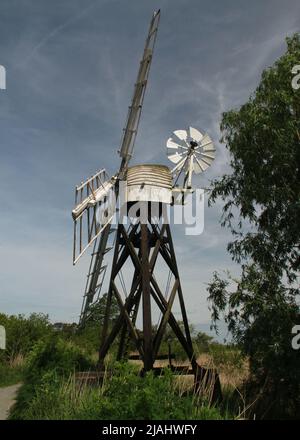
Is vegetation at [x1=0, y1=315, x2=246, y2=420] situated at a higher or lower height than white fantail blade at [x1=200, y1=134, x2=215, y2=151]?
lower

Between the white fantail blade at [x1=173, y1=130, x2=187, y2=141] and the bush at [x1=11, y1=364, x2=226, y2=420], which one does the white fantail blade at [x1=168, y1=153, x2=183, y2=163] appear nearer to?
the white fantail blade at [x1=173, y1=130, x2=187, y2=141]

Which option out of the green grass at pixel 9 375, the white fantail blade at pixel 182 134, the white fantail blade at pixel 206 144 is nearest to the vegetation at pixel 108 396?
the green grass at pixel 9 375

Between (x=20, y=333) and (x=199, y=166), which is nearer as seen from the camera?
(x=199, y=166)

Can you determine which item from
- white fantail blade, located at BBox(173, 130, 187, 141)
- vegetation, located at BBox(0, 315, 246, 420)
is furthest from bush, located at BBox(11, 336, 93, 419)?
white fantail blade, located at BBox(173, 130, 187, 141)

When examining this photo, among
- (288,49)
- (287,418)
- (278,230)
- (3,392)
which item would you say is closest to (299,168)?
(278,230)

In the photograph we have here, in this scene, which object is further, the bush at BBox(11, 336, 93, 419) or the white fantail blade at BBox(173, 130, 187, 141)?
the white fantail blade at BBox(173, 130, 187, 141)

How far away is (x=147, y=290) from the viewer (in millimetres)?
13016

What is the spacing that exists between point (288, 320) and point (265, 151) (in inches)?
221

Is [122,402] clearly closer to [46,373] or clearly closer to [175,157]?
[46,373]

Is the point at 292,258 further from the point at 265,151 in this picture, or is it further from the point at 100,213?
the point at 100,213

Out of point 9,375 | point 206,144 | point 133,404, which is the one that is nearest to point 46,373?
point 133,404

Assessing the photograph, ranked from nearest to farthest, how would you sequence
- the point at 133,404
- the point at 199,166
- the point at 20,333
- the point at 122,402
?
the point at 133,404 → the point at 122,402 → the point at 199,166 → the point at 20,333

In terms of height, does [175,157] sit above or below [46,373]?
above

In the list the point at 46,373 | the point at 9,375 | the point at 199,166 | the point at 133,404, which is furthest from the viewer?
the point at 9,375
